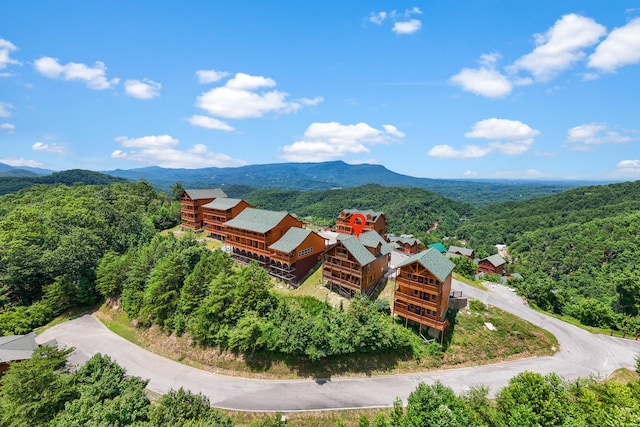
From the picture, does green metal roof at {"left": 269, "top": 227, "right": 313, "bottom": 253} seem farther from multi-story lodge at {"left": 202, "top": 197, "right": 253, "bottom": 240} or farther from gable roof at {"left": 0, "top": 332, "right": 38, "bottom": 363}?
gable roof at {"left": 0, "top": 332, "right": 38, "bottom": 363}

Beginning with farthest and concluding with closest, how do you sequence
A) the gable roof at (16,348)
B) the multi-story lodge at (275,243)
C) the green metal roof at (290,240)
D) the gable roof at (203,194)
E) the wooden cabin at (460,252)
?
1. the wooden cabin at (460,252)
2. the gable roof at (203,194)
3. the multi-story lodge at (275,243)
4. the green metal roof at (290,240)
5. the gable roof at (16,348)

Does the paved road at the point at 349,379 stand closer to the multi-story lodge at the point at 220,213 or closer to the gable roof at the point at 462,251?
the multi-story lodge at the point at 220,213

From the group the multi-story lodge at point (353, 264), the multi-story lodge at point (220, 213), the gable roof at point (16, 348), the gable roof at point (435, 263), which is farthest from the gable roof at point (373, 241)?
the gable roof at point (16, 348)

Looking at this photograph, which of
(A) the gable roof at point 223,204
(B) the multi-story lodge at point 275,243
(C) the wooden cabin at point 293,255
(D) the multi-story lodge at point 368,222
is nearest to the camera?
(C) the wooden cabin at point 293,255

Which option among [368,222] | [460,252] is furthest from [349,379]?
[460,252]

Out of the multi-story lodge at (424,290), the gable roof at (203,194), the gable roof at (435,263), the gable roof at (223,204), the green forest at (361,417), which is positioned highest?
the gable roof at (203,194)

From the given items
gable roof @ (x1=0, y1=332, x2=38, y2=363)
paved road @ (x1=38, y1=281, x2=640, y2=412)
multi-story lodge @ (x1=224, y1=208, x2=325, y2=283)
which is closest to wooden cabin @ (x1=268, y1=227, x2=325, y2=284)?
Answer: multi-story lodge @ (x1=224, y1=208, x2=325, y2=283)

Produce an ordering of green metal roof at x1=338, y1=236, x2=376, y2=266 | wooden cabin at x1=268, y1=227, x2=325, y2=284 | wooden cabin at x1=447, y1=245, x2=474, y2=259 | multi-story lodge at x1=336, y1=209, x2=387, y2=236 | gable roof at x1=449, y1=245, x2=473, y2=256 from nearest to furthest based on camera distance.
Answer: green metal roof at x1=338, y1=236, x2=376, y2=266 → wooden cabin at x1=268, y1=227, x2=325, y2=284 → multi-story lodge at x1=336, y1=209, x2=387, y2=236 → wooden cabin at x1=447, y1=245, x2=474, y2=259 → gable roof at x1=449, y1=245, x2=473, y2=256
